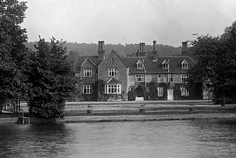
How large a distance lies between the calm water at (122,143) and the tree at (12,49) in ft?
28.8

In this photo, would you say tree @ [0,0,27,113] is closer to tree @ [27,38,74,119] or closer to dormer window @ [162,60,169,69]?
tree @ [27,38,74,119]

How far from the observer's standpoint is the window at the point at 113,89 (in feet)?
327

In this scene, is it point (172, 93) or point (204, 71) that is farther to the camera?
point (172, 93)

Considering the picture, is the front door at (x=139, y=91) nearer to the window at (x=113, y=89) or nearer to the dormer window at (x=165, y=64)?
the window at (x=113, y=89)

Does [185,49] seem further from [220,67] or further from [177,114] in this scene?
[177,114]

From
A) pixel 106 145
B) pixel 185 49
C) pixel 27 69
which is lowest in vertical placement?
pixel 106 145

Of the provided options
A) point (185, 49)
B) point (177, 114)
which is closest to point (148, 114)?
point (177, 114)

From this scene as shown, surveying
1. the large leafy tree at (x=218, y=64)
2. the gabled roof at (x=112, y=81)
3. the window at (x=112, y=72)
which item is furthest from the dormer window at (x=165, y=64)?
the large leafy tree at (x=218, y=64)

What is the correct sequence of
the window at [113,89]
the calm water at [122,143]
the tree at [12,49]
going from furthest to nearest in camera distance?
the window at [113,89] < the tree at [12,49] < the calm water at [122,143]

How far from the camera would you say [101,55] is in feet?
341

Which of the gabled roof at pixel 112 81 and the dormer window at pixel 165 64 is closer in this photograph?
the gabled roof at pixel 112 81

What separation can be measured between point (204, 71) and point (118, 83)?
1411 inches

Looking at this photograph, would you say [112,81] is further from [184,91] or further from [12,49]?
[12,49]

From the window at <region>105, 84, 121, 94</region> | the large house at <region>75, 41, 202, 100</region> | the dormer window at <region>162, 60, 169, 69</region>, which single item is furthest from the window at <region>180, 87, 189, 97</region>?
the window at <region>105, 84, 121, 94</region>
